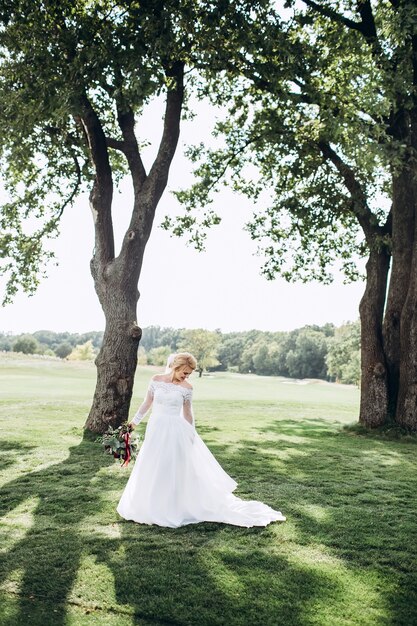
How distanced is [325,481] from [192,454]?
11.0ft

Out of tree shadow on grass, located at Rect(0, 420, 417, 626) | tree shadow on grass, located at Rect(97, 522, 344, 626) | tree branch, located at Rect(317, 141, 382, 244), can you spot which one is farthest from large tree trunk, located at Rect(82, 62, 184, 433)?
tree shadow on grass, located at Rect(97, 522, 344, 626)

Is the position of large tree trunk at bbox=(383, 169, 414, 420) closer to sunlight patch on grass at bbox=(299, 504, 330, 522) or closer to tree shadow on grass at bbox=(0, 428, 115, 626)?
sunlight patch on grass at bbox=(299, 504, 330, 522)

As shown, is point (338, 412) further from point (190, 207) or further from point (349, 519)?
point (349, 519)

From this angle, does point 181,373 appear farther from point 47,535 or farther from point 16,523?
point 16,523

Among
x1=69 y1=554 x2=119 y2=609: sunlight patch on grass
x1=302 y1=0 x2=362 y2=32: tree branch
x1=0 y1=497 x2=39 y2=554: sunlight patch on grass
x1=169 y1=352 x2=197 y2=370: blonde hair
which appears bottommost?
x1=0 y1=497 x2=39 y2=554: sunlight patch on grass

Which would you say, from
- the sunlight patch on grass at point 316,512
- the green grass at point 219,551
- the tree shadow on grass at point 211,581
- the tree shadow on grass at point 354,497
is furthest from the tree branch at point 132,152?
the tree shadow on grass at point 211,581

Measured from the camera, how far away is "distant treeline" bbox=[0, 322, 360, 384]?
284 feet

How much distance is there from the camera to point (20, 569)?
5.57 meters

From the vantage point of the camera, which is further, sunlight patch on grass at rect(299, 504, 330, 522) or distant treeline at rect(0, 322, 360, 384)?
distant treeline at rect(0, 322, 360, 384)

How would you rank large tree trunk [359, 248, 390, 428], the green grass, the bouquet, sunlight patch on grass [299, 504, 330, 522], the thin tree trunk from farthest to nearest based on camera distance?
large tree trunk [359, 248, 390, 428]
the thin tree trunk
the bouquet
sunlight patch on grass [299, 504, 330, 522]
the green grass

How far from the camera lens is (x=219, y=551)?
242 inches

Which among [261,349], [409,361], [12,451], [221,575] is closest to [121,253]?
[12,451]

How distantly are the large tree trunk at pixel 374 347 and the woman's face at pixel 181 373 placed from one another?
1028 centimetres

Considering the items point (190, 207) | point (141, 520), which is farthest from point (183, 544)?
point (190, 207)
